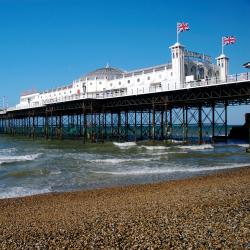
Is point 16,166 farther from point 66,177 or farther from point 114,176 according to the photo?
point 114,176

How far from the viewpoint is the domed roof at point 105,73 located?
50.1 metres

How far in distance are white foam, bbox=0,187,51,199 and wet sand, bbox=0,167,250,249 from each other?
1.08 meters

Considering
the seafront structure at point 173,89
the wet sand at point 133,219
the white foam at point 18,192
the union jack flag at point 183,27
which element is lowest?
the white foam at point 18,192

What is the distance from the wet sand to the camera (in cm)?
642

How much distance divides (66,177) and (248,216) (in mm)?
11191

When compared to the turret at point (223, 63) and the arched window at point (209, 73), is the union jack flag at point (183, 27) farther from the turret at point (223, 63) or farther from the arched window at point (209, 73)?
the arched window at point (209, 73)

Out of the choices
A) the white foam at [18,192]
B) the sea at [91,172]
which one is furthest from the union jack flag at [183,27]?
the white foam at [18,192]

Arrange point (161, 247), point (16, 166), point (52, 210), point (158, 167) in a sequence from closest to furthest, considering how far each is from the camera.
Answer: point (161, 247), point (52, 210), point (158, 167), point (16, 166)

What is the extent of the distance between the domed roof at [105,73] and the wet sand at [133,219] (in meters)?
38.5

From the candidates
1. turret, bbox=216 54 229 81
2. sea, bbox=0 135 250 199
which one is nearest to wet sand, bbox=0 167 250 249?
sea, bbox=0 135 250 199

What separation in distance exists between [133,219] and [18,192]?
286 inches

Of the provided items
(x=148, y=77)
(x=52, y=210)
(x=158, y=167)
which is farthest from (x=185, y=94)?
(x=52, y=210)

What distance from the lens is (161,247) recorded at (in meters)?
6.08

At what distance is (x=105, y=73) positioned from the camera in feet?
170
